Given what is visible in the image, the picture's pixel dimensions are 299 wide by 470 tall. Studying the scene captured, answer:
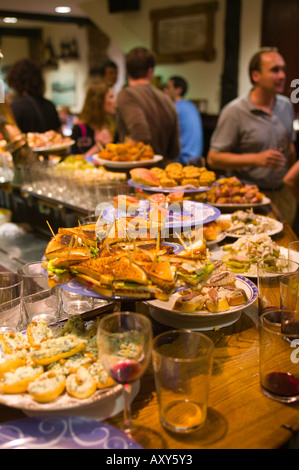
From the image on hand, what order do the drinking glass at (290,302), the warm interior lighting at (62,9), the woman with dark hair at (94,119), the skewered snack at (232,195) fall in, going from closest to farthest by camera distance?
the drinking glass at (290,302), the skewered snack at (232,195), the woman with dark hair at (94,119), the warm interior lighting at (62,9)

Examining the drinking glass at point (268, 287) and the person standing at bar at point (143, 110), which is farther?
the person standing at bar at point (143, 110)

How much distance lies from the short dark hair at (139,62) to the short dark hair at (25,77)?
138 centimetres

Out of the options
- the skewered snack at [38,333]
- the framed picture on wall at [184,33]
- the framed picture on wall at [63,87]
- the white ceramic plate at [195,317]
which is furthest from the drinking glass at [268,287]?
the framed picture on wall at [63,87]

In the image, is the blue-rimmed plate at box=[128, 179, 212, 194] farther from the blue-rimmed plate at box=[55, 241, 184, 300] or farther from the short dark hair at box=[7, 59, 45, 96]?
the short dark hair at box=[7, 59, 45, 96]

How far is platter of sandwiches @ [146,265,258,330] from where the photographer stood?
4.87 ft

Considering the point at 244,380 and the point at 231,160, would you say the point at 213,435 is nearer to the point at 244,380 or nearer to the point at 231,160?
the point at 244,380

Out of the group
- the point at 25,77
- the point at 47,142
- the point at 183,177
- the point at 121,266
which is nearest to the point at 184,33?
the point at 25,77

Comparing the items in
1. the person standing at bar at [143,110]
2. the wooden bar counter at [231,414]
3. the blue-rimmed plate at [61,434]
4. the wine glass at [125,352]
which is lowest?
the wooden bar counter at [231,414]

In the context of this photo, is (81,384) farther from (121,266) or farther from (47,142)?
(47,142)

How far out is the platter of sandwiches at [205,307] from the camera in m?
1.48

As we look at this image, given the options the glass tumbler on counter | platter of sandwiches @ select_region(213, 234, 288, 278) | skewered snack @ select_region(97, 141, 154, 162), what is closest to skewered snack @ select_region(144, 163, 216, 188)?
platter of sandwiches @ select_region(213, 234, 288, 278)

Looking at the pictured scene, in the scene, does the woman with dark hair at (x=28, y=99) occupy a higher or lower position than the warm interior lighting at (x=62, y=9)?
lower

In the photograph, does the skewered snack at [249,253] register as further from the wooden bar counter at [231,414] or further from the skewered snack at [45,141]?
the skewered snack at [45,141]

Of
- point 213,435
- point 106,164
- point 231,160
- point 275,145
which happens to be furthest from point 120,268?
point 275,145
